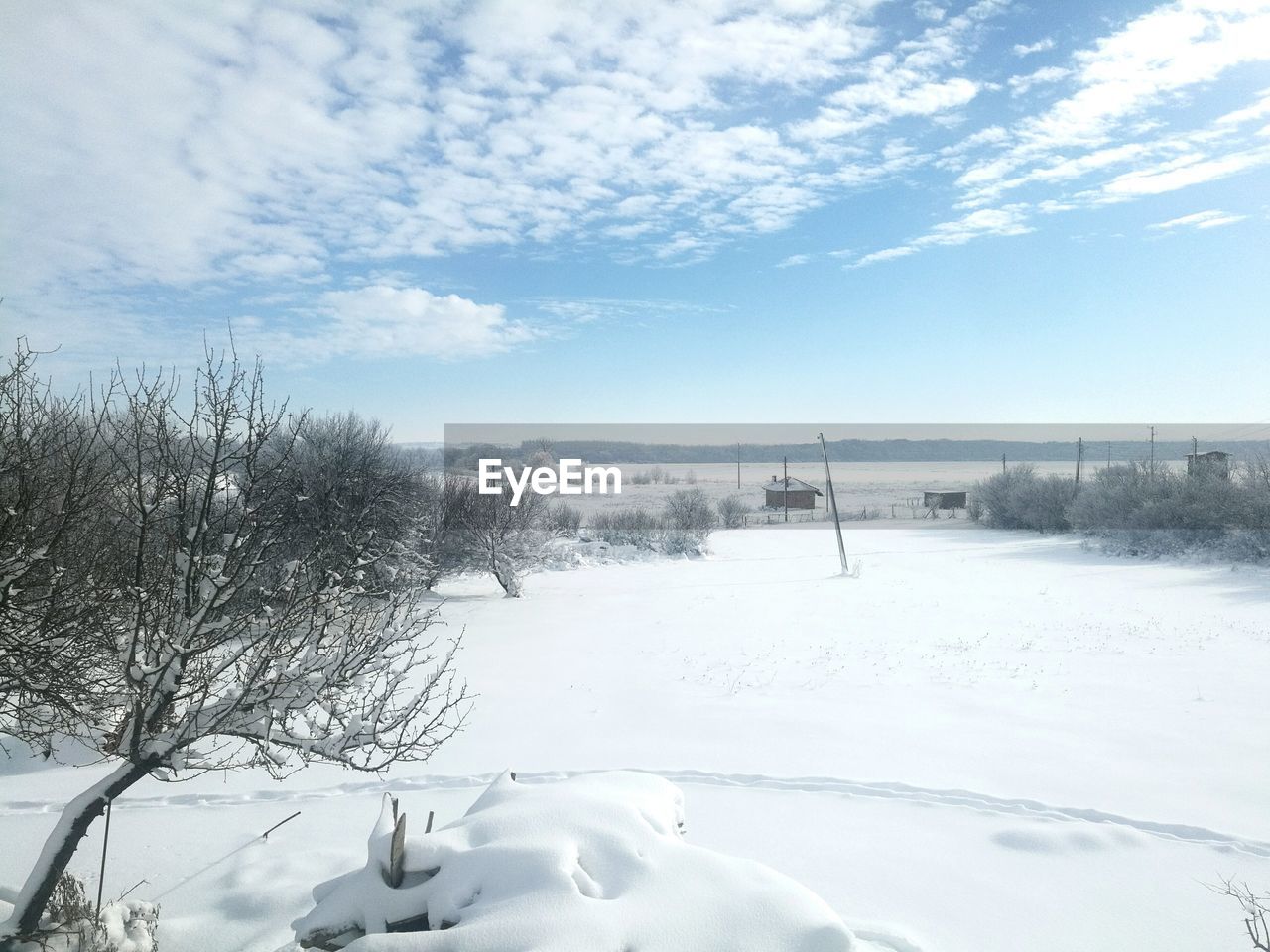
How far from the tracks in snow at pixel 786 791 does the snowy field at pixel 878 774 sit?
0.11 ft

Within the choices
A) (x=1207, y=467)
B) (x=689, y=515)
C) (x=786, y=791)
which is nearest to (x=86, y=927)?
(x=786, y=791)

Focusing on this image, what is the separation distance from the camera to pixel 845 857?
7641mm

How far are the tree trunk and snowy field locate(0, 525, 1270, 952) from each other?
1.44 meters

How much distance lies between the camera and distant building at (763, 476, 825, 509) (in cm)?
5912

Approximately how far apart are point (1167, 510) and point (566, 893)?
37418 mm

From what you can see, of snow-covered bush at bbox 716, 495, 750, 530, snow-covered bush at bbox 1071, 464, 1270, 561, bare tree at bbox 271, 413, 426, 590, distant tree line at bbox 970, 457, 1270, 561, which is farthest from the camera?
snow-covered bush at bbox 716, 495, 750, 530

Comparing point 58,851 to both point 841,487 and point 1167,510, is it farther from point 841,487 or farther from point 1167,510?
point 841,487

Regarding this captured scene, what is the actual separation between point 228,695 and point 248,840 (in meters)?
3.75

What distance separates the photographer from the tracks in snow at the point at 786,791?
8.20 m

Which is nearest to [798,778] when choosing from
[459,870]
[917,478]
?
[459,870]

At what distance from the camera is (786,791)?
9.52 meters

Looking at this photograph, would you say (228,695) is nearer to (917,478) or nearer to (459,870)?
(459,870)

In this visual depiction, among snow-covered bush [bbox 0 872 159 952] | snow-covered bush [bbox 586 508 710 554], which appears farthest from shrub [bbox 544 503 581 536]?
snow-covered bush [bbox 0 872 159 952]

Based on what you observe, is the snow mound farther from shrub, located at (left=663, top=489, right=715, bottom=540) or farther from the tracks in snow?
shrub, located at (left=663, top=489, right=715, bottom=540)
